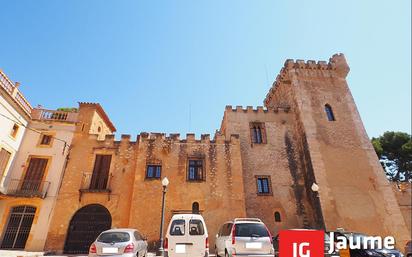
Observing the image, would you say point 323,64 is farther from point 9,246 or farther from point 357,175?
point 9,246

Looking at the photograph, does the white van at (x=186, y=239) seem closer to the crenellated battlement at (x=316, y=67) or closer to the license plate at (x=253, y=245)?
the license plate at (x=253, y=245)

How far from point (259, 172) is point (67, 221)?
539 inches

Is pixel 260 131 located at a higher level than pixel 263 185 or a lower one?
higher

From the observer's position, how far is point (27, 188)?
1520 centimetres

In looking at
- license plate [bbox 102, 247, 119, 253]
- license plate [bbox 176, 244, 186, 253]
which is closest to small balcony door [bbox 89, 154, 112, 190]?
license plate [bbox 102, 247, 119, 253]

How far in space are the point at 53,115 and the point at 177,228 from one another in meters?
15.5

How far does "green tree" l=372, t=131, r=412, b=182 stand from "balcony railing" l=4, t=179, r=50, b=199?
37.8m

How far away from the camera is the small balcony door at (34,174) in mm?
15289

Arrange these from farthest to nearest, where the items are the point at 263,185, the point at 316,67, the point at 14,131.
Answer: the point at 316,67
the point at 263,185
the point at 14,131

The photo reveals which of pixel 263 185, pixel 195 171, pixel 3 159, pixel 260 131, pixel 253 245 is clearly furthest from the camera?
pixel 260 131

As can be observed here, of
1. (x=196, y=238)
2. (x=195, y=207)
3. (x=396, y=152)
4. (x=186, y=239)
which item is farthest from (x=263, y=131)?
(x=396, y=152)

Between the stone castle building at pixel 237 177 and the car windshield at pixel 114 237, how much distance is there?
6196mm

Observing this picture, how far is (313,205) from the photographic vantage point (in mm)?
16922

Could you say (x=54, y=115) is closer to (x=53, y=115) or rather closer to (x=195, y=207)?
(x=53, y=115)
